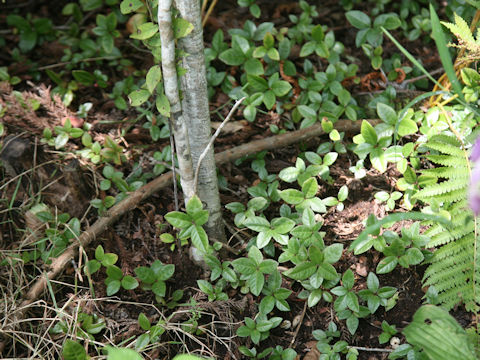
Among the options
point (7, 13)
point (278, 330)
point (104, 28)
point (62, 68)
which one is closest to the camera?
point (278, 330)

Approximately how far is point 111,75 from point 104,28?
31 centimetres

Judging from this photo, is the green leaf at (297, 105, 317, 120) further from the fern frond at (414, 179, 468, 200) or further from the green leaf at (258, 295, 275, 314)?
the green leaf at (258, 295, 275, 314)

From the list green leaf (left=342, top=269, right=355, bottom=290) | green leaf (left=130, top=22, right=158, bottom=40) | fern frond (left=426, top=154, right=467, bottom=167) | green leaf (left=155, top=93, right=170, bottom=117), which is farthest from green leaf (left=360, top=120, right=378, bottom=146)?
green leaf (left=130, top=22, right=158, bottom=40)

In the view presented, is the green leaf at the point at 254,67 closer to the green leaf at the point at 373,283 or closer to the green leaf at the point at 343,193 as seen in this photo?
the green leaf at the point at 343,193

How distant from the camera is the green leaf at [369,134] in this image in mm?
2480

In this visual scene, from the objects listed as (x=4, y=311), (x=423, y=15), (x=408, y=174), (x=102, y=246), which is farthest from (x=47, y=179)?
(x=423, y=15)

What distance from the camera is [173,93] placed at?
199 cm

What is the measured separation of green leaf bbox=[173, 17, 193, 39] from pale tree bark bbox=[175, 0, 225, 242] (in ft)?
0.19

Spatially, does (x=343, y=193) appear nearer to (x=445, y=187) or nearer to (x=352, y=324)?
(x=445, y=187)

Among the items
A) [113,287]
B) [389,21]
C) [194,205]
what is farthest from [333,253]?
[389,21]

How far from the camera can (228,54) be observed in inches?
113

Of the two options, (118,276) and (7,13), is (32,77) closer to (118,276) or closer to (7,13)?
(7,13)

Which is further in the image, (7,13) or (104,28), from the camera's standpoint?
(7,13)

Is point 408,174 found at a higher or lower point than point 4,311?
higher
